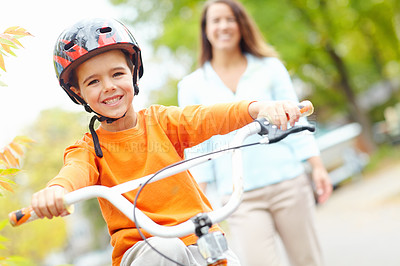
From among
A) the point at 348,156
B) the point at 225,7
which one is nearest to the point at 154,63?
the point at 348,156

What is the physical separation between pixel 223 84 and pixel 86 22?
4.88 ft

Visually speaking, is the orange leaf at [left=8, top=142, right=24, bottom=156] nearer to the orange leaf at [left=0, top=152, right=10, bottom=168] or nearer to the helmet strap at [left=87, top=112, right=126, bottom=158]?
the orange leaf at [left=0, top=152, right=10, bottom=168]

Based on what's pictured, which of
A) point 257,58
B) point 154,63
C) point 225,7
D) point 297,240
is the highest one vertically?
point 154,63

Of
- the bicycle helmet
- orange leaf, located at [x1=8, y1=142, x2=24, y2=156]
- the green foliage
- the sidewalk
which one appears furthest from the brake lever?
the green foliage

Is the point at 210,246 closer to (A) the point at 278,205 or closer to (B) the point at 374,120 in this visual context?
(A) the point at 278,205

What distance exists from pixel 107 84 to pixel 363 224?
26.3 ft

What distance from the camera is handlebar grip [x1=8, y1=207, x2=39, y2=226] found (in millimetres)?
1748

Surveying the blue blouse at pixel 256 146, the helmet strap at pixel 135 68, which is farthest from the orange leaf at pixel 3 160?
the blue blouse at pixel 256 146

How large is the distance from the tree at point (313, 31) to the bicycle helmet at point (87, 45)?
289 inches

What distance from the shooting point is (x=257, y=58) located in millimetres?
3904

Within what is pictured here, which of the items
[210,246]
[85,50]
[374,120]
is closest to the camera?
[210,246]

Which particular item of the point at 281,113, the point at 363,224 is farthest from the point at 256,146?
the point at 363,224

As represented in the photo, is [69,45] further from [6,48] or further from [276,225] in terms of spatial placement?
[276,225]

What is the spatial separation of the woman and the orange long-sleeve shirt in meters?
1.00
